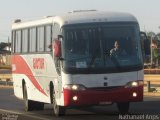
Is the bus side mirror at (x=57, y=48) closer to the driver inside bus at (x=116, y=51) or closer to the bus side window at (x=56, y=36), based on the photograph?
the bus side window at (x=56, y=36)

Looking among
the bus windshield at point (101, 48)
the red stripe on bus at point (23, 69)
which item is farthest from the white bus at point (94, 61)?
the red stripe on bus at point (23, 69)

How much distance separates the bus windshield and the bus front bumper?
0.54 metres

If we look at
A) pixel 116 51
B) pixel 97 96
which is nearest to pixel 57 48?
pixel 116 51

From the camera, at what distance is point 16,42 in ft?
81.0

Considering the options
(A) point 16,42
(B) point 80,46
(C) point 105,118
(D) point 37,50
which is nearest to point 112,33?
(B) point 80,46

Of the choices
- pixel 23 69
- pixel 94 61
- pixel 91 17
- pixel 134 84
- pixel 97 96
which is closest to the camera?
pixel 97 96

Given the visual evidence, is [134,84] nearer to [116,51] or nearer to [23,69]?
[116,51]

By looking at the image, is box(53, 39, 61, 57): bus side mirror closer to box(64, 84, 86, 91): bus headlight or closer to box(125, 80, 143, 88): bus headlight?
box(64, 84, 86, 91): bus headlight

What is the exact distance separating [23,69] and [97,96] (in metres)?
6.13

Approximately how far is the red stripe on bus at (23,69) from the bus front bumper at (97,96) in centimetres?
296

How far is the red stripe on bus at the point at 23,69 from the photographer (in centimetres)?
2188

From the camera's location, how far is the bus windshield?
714 inches

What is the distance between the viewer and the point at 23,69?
2356 centimetres

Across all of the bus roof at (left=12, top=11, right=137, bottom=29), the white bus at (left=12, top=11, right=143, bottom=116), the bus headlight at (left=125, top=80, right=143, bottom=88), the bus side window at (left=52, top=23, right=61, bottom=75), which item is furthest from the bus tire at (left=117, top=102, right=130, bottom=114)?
the bus roof at (left=12, top=11, right=137, bottom=29)
